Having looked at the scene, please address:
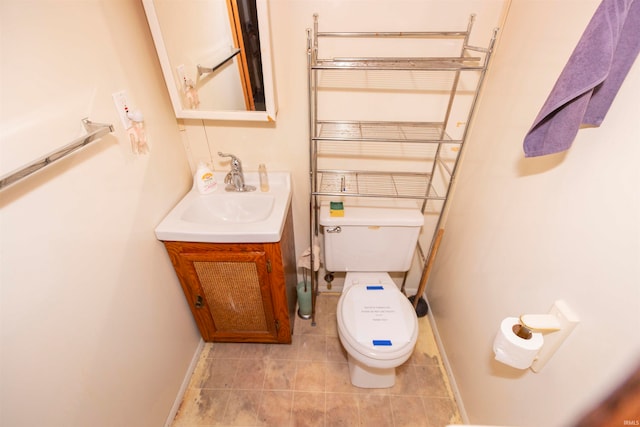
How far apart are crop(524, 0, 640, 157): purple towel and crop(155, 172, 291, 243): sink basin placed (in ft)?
3.08

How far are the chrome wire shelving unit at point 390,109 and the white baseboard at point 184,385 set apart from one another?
38.5 inches

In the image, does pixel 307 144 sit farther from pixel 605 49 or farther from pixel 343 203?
pixel 605 49

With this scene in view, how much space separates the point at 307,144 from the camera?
138 centimetres

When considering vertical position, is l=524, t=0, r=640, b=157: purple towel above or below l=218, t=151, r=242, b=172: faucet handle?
above

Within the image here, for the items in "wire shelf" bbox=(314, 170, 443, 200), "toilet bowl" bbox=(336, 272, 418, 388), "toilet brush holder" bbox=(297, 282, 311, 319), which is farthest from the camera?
"toilet brush holder" bbox=(297, 282, 311, 319)

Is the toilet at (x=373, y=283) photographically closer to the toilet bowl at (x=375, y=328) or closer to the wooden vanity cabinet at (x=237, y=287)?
the toilet bowl at (x=375, y=328)

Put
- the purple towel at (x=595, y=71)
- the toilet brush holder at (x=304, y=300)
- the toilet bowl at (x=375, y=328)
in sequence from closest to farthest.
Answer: the purple towel at (x=595, y=71) < the toilet bowl at (x=375, y=328) < the toilet brush holder at (x=304, y=300)

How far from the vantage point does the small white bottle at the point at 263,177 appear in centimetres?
144

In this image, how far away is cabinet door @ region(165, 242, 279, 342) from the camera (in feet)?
3.91

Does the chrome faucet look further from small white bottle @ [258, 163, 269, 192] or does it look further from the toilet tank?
the toilet tank

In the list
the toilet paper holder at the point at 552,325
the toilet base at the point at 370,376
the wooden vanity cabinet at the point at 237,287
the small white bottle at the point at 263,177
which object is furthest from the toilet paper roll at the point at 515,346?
the small white bottle at the point at 263,177

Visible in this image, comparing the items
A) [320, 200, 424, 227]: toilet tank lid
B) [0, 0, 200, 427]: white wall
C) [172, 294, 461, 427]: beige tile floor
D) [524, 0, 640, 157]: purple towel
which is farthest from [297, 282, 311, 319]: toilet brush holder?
[524, 0, 640, 157]: purple towel

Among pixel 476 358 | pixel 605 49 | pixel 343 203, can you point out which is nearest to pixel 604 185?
pixel 605 49

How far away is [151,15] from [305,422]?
72.6 inches
